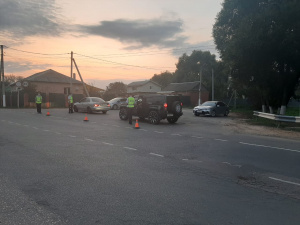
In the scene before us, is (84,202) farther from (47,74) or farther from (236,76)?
(47,74)

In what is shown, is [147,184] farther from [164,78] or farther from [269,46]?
[164,78]

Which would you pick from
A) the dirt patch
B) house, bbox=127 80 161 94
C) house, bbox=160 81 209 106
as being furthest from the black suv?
house, bbox=127 80 161 94

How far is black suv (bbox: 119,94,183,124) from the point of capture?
58.2 feet

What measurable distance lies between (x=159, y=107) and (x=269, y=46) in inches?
382

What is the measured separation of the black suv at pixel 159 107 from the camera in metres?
17.7

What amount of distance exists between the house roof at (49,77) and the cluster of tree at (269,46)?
41330 mm

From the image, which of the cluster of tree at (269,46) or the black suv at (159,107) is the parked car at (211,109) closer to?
the cluster of tree at (269,46)

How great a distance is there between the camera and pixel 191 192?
5176 millimetres

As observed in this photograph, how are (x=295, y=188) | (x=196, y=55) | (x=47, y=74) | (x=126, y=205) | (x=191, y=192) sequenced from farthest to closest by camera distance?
(x=196, y=55), (x=47, y=74), (x=295, y=188), (x=191, y=192), (x=126, y=205)

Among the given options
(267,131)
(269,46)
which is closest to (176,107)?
(267,131)

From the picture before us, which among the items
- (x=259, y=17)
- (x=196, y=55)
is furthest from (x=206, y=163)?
(x=196, y=55)

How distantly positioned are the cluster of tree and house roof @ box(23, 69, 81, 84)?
4133cm

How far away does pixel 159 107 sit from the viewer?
1780 centimetres

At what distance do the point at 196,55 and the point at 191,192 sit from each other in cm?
9167
